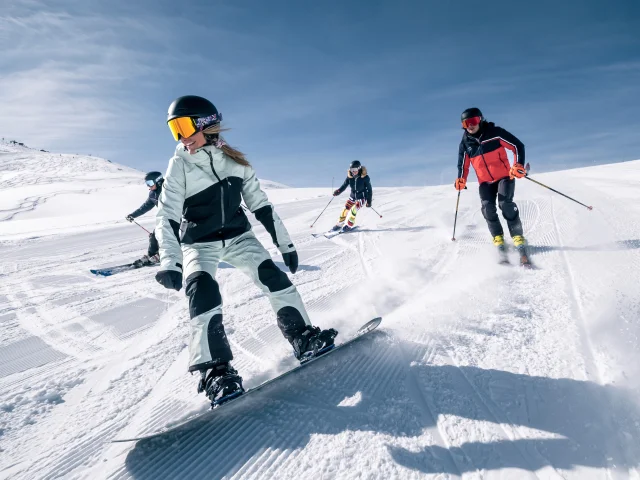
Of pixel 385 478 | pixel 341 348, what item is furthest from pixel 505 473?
pixel 341 348

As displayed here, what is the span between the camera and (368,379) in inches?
99.0

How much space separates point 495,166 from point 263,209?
165 inches

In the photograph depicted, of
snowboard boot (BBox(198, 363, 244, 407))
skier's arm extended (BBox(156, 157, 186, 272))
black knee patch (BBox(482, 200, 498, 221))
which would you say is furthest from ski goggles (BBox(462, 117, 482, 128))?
snowboard boot (BBox(198, 363, 244, 407))

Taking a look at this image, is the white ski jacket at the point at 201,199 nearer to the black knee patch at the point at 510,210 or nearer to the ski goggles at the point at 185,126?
the ski goggles at the point at 185,126

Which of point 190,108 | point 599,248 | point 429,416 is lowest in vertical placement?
point 599,248

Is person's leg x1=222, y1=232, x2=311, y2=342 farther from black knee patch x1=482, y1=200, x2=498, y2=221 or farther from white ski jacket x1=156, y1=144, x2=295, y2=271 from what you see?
black knee patch x1=482, y1=200, x2=498, y2=221

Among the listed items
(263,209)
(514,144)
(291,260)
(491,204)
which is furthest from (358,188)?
(291,260)

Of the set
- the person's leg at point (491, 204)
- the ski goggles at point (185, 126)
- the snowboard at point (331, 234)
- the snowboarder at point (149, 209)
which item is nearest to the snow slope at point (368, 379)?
the person's leg at point (491, 204)

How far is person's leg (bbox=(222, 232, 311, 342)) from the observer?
270cm

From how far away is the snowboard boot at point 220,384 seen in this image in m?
2.15

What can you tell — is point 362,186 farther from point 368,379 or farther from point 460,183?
point 368,379

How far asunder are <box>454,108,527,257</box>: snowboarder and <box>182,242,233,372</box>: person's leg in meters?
4.74

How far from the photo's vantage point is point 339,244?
8422 millimetres

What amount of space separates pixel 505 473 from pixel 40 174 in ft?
249
